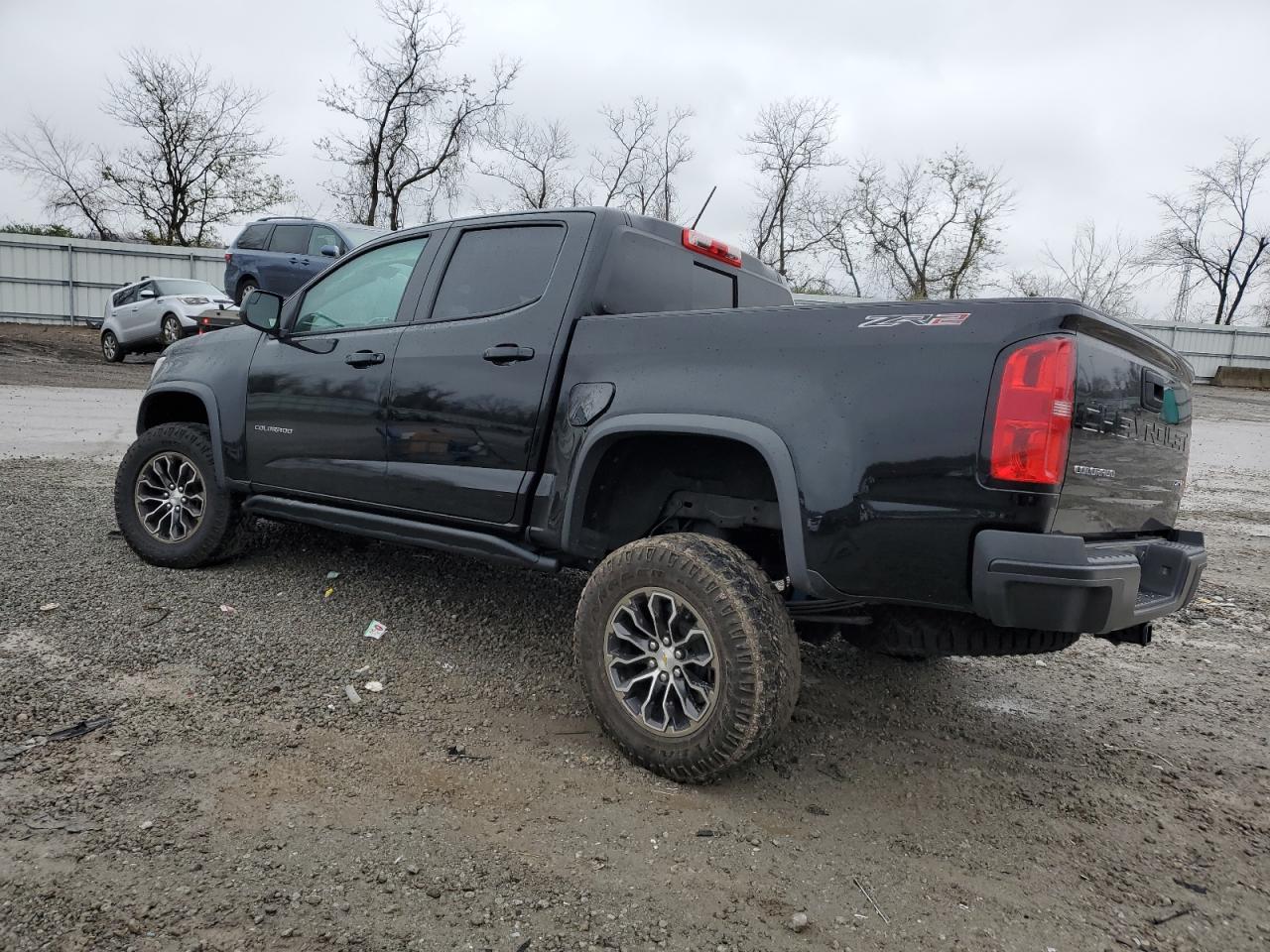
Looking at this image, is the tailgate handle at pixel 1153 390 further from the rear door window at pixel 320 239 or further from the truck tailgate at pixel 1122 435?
the rear door window at pixel 320 239

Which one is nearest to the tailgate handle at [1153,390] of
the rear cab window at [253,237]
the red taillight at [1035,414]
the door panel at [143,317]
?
the red taillight at [1035,414]

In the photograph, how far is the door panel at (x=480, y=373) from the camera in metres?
3.36

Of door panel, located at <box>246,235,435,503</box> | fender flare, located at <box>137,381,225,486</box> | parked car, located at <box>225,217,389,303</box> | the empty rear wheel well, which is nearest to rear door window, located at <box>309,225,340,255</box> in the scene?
parked car, located at <box>225,217,389,303</box>

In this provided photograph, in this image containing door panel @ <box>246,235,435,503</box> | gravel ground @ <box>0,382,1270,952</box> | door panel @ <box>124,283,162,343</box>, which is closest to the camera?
gravel ground @ <box>0,382,1270,952</box>

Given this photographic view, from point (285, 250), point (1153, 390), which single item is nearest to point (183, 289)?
point (285, 250)

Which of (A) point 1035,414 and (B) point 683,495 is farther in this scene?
(B) point 683,495

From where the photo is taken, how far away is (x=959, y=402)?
2344 millimetres

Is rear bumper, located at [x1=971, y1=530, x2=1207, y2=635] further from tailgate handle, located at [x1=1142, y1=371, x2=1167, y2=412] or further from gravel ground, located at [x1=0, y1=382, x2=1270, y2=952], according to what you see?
gravel ground, located at [x1=0, y1=382, x2=1270, y2=952]

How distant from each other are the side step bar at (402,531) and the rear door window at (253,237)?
10.7 metres

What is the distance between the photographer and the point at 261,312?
4.37 meters

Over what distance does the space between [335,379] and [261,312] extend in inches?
27.4

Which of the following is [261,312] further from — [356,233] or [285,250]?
[285,250]

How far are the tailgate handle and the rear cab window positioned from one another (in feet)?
44.8

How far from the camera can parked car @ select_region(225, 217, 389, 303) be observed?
12.7 m
